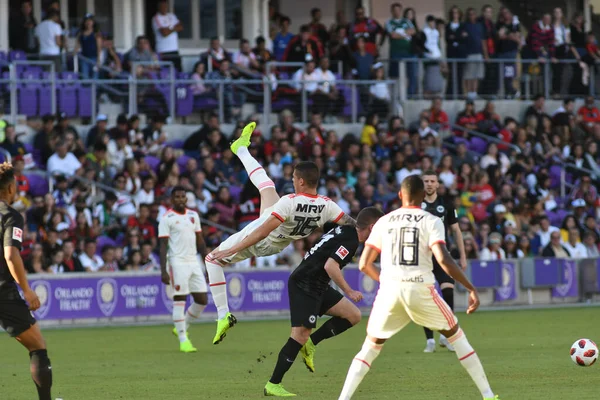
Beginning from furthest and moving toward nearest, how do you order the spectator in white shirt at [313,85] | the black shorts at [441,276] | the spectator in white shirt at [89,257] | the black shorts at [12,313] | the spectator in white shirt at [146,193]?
1. the spectator in white shirt at [313,85]
2. the spectator in white shirt at [146,193]
3. the spectator in white shirt at [89,257]
4. the black shorts at [441,276]
5. the black shorts at [12,313]

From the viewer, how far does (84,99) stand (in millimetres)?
25625

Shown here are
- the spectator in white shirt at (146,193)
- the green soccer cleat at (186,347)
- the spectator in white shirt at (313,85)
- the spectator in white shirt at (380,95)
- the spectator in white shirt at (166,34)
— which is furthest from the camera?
the spectator in white shirt at (380,95)

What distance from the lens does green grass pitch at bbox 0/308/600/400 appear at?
11.5 meters

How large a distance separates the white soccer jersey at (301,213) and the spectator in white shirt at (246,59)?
55.2 feet

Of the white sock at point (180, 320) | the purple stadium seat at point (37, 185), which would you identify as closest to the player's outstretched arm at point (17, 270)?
the white sock at point (180, 320)

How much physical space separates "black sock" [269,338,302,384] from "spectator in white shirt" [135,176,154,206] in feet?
41.3

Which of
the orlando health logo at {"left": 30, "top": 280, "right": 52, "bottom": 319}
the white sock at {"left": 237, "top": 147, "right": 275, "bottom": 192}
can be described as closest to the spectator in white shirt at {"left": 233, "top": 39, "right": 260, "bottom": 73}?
the orlando health logo at {"left": 30, "top": 280, "right": 52, "bottom": 319}

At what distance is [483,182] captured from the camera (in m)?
27.5

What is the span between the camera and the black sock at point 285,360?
1120cm

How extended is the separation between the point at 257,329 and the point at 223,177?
215 inches

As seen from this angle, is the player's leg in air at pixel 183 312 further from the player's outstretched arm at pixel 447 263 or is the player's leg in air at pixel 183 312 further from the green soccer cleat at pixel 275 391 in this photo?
the player's outstretched arm at pixel 447 263

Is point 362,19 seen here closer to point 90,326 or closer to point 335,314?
point 90,326

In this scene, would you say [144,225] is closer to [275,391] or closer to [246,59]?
[246,59]

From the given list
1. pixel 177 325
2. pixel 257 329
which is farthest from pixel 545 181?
pixel 177 325
